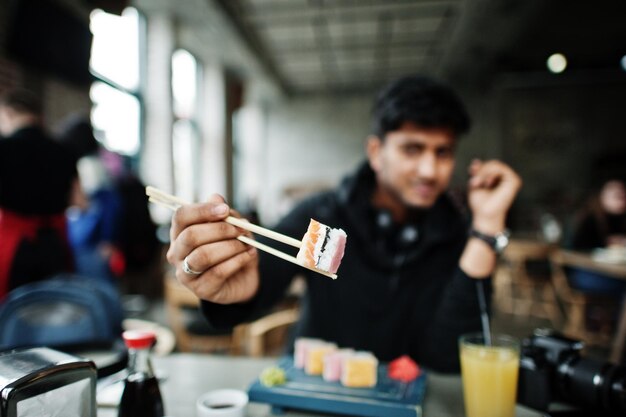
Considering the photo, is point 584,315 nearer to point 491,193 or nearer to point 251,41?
point 491,193

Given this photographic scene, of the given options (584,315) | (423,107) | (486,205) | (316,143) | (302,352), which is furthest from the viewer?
(316,143)

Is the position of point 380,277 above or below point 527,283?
above

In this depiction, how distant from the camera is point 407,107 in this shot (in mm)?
1418

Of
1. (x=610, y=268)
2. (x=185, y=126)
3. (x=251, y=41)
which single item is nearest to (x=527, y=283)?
(x=610, y=268)

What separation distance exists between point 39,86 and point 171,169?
109 inches

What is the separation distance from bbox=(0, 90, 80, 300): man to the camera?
263cm

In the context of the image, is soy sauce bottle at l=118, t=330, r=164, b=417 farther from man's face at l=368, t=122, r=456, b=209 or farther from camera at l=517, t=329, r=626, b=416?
man's face at l=368, t=122, r=456, b=209

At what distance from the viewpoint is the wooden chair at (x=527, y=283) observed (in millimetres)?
4906

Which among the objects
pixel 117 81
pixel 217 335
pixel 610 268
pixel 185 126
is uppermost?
pixel 117 81

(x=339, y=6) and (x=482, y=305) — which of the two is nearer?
(x=482, y=305)

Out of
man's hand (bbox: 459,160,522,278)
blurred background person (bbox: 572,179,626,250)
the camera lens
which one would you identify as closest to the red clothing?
man's hand (bbox: 459,160,522,278)

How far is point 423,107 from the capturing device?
4.61 ft

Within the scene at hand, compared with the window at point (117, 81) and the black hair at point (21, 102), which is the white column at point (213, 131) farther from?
the black hair at point (21, 102)

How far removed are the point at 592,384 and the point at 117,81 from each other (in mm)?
5582
